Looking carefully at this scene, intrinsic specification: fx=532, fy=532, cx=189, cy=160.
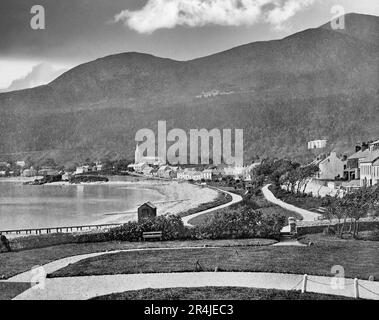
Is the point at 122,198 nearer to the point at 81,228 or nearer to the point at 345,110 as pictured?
the point at 81,228

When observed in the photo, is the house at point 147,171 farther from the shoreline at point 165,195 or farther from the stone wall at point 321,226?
the stone wall at point 321,226

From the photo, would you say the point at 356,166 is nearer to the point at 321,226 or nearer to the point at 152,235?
the point at 321,226

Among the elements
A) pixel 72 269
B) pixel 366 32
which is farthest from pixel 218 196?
pixel 366 32

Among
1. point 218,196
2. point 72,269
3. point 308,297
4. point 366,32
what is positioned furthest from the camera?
point 218,196

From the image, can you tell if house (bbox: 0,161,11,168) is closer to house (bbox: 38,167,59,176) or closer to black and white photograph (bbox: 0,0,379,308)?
black and white photograph (bbox: 0,0,379,308)

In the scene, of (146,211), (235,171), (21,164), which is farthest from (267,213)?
(21,164)

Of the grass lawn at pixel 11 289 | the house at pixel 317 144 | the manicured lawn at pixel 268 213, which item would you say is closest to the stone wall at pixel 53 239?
the grass lawn at pixel 11 289
